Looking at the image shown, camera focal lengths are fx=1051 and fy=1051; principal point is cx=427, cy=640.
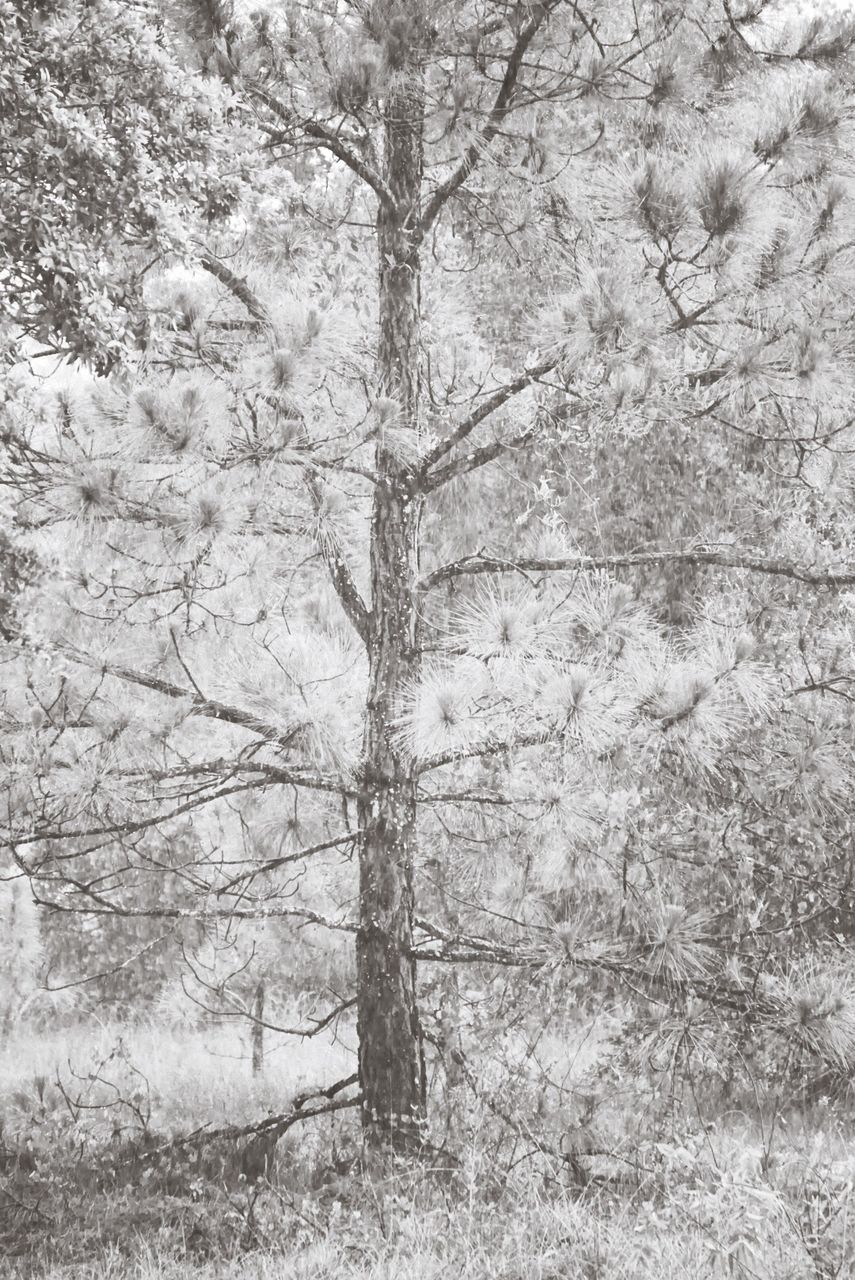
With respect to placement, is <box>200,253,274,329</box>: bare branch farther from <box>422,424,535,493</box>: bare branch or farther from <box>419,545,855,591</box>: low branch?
<box>419,545,855,591</box>: low branch

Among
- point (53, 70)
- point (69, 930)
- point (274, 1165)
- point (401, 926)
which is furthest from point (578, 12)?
point (69, 930)

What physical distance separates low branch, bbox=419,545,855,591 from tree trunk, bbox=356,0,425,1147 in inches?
9.2

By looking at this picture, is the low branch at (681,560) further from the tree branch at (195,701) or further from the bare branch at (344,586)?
the tree branch at (195,701)

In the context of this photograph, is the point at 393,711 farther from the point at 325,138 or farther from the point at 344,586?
the point at 325,138

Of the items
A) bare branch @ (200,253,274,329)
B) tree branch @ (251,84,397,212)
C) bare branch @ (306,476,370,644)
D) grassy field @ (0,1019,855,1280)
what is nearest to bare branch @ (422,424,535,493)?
bare branch @ (306,476,370,644)

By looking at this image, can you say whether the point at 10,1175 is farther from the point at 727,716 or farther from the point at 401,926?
the point at 727,716

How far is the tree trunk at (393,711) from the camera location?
12.0 feet

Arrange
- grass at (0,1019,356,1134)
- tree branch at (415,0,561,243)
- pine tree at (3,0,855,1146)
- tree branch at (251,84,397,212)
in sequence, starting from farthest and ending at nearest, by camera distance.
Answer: grass at (0,1019,356,1134)
tree branch at (251,84,397,212)
tree branch at (415,0,561,243)
pine tree at (3,0,855,1146)

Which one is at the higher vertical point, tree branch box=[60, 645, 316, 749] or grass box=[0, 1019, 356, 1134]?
tree branch box=[60, 645, 316, 749]

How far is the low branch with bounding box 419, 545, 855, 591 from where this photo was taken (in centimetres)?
353

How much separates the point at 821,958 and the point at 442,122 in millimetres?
3372

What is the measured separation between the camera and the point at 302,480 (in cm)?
370

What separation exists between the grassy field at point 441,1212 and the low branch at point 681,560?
5.78 feet

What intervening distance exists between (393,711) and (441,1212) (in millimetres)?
1536
